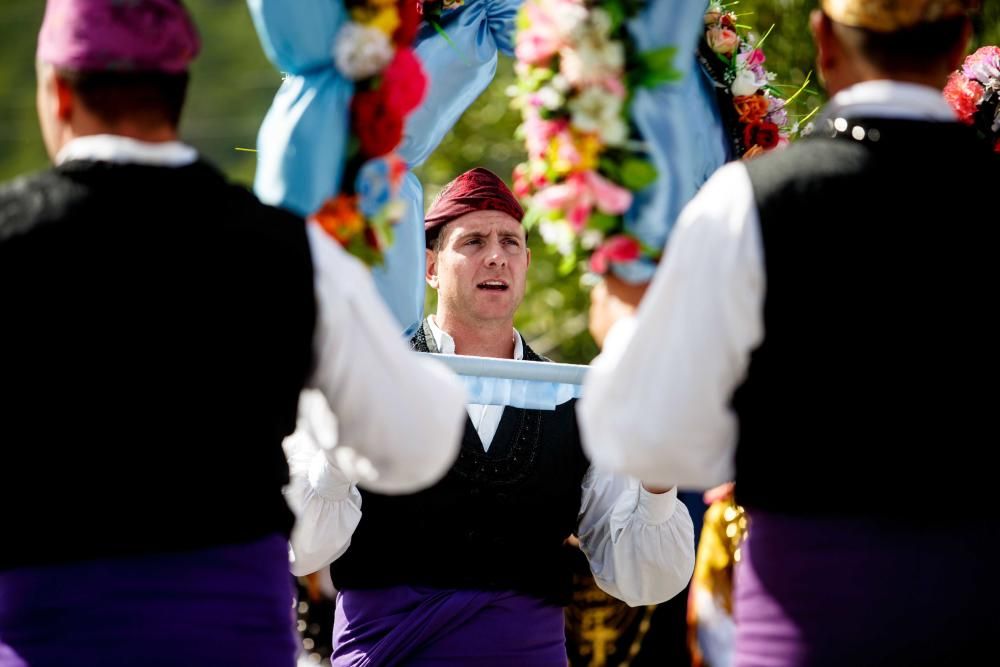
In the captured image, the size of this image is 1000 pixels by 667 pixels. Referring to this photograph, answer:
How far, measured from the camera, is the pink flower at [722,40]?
3.24 meters

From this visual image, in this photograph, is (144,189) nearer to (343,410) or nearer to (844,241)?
(343,410)

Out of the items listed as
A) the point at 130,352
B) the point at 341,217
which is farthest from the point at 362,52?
the point at 130,352

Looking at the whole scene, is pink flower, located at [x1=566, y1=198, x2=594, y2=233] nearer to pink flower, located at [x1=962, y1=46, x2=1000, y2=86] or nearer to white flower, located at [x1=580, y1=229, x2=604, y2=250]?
white flower, located at [x1=580, y1=229, x2=604, y2=250]

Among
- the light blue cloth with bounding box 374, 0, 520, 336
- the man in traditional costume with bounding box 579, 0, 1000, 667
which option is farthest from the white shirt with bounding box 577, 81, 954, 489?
the light blue cloth with bounding box 374, 0, 520, 336

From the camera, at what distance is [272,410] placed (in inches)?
93.4

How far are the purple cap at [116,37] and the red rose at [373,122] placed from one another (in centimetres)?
37

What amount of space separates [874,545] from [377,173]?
1.07 metres

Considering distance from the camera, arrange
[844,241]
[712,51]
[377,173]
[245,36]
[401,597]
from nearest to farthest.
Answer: [844,241]
[377,173]
[712,51]
[401,597]
[245,36]

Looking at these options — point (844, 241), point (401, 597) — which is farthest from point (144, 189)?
point (401, 597)

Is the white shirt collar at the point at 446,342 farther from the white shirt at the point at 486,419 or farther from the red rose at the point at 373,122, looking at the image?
the red rose at the point at 373,122

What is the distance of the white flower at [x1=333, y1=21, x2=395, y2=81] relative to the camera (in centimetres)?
266

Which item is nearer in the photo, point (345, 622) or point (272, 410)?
point (272, 410)

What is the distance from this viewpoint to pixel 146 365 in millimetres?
2254

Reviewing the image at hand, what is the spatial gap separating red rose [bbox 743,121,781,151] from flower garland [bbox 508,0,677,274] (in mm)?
719
